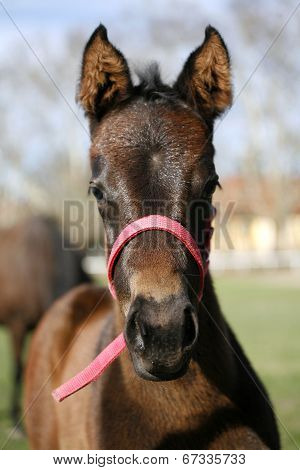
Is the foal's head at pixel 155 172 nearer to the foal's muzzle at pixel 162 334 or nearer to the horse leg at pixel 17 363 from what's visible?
the foal's muzzle at pixel 162 334

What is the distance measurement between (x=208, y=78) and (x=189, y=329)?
1.56 m

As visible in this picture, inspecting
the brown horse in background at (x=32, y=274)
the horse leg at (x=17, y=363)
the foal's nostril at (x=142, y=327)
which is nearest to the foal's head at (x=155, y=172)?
the foal's nostril at (x=142, y=327)

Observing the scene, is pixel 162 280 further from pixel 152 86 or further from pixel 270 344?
pixel 270 344

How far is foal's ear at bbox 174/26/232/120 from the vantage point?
3.44m

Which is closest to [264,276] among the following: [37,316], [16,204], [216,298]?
[16,204]

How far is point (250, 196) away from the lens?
42.1m

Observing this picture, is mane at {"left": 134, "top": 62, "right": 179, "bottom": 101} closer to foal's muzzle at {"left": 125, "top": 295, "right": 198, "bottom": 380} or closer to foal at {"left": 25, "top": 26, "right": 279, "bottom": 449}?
foal at {"left": 25, "top": 26, "right": 279, "bottom": 449}

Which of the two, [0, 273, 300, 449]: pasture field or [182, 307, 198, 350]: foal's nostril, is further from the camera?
[0, 273, 300, 449]: pasture field

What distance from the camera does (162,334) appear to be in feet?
8.41

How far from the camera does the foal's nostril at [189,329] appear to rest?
8.57ft

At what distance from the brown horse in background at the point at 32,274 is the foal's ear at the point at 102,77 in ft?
19.1

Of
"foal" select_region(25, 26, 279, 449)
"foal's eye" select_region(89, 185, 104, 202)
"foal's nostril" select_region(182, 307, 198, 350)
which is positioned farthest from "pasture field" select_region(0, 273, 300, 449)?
"foal's eye" select_region(89, 185, 104, 202)
